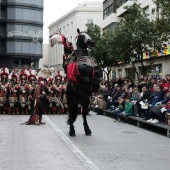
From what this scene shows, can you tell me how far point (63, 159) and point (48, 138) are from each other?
10.8 feet

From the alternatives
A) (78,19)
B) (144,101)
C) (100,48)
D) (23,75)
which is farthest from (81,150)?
(78,19)

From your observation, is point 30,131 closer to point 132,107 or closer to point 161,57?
point 132,107

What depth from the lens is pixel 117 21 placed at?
48375 millimetres

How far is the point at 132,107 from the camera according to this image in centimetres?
1770

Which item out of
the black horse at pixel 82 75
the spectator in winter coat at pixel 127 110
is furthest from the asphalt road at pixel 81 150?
the spectator in winter coat at pixel 127 110

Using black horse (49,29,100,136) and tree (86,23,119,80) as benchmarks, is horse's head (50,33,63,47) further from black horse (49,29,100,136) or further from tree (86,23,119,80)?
tree (86,23,119,80)

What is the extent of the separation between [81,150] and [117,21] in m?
39.4

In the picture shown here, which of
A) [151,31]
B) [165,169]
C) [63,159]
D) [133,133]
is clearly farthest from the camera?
[151,31]

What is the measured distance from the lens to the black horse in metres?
12.4

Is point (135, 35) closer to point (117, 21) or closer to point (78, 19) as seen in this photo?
point (117, 21)

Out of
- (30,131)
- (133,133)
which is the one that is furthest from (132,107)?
(30,131)

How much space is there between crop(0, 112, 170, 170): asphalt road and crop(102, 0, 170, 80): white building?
1991 centimetres

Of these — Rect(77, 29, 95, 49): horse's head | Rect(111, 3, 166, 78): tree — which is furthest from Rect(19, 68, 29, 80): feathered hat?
Rect(77, 29, 95, 49): horse's head

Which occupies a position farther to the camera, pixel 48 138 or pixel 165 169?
pixel 48 138
